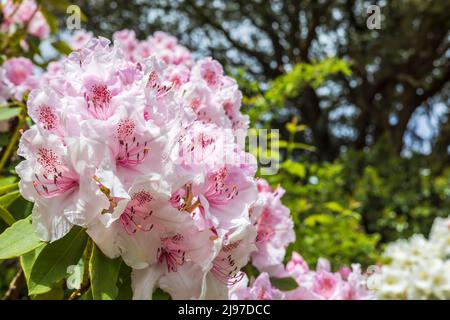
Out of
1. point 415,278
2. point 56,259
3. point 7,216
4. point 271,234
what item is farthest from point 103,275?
point 415,278

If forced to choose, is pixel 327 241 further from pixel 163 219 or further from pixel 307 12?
pixel 307 12

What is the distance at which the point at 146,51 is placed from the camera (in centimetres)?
168

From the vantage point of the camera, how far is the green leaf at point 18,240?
2.33 ft

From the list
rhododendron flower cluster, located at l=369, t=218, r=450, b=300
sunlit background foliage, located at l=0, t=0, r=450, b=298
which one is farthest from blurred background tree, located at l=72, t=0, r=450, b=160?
rhododendron flower cluster, located at l=369, t=218, r=450, b=300

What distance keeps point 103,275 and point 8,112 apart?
0.52 meters

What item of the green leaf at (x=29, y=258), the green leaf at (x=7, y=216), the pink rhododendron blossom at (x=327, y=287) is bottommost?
the pink rhododendron blossom at (x=327, y=287)

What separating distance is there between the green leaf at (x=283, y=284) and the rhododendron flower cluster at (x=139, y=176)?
0.27 meters

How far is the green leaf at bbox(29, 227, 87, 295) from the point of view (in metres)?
0.73

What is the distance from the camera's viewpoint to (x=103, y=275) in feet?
2.37

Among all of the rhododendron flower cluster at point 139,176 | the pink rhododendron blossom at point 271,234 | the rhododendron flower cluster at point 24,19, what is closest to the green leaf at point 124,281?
the rhododendron flower cluster at point 139,176

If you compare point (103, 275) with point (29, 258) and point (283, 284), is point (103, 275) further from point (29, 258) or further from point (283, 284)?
point (283, 284)

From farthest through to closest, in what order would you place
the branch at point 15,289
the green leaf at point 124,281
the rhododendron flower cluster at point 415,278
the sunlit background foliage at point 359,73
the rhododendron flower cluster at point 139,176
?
the sunlit background foliage at point 359,73 → the rhododendron flower cluster at point 415,278 → the branch at point 15,289 → the green leaf at point 124,281 → the rhododendron flower cluster at point 139,176

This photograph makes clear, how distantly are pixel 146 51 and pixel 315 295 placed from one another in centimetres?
89

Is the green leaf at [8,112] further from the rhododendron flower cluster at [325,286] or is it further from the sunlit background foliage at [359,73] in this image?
the sunlit background foliage at [359,73]
